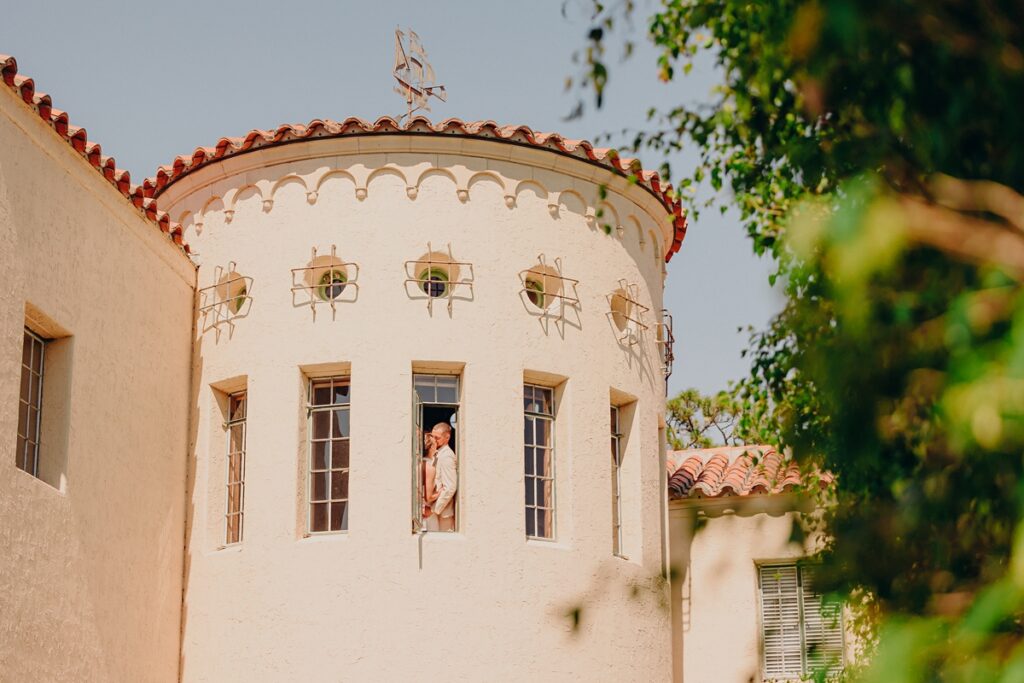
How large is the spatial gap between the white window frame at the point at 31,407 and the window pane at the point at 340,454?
3.07 metres

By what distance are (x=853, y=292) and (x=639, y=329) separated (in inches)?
512

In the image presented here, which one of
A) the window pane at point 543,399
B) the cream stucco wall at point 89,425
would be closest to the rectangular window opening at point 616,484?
the window pane at point 543,399

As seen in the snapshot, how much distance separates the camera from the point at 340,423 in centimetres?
1511

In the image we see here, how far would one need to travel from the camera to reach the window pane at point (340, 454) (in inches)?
589

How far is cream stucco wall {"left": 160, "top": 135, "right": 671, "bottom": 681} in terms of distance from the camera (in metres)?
14.4

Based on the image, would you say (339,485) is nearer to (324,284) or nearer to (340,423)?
(340,423)

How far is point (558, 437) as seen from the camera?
50.5 ft

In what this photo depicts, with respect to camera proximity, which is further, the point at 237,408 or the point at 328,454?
the point at 237,408

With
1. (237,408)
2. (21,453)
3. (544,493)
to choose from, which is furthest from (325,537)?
(21,453)

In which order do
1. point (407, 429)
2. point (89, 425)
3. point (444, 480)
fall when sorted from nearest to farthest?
point (89, 425), point (407, 429), point (444, 480)

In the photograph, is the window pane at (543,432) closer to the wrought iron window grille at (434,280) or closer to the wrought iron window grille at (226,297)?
the wrought iron window grille at (434,280)

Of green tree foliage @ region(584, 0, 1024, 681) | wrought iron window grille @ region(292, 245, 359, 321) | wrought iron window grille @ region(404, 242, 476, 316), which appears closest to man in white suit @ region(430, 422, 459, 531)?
wrought iron window grille @ region(404, 242, 476, 316)

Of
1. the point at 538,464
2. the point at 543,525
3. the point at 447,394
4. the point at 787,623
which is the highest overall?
the point at 447,394

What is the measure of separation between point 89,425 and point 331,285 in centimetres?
293
